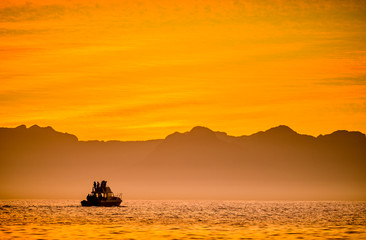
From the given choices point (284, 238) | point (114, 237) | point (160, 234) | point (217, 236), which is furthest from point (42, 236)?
point (284, 238)

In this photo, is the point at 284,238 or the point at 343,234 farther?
the point at 343,234

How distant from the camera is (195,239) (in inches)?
3605

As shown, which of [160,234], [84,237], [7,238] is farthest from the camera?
[160,234]

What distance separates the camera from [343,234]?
10538 centimetres

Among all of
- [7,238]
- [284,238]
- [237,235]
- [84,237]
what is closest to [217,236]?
[237,235]

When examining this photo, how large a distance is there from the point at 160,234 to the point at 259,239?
16182 mm

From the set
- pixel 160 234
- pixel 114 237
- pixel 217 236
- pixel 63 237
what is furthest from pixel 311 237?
pixel 63 237

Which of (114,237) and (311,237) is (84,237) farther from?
(311,237)

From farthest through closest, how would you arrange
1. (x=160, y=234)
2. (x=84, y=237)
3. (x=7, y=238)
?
1. (x=160, y=234)
2. (x=84, y=237)
3. (x=7, y=238)

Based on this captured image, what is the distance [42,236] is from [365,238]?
45.8 metres

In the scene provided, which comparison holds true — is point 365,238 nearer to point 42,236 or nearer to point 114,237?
point 114,237

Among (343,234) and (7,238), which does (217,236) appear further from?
(7,238)

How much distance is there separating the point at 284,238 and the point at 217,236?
9.76 m

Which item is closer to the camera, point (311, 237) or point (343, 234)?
point (311, 237)
